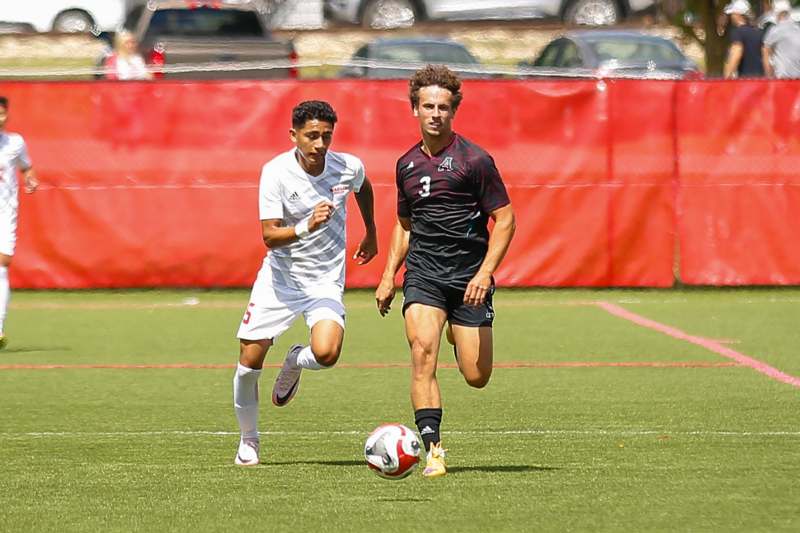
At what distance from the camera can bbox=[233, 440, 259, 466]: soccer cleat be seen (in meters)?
9.03

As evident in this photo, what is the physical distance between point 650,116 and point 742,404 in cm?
842

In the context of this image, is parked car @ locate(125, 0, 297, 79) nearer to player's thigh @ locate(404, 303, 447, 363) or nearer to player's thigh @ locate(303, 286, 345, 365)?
player's thigh @ locate(303, 286, 345, 365)

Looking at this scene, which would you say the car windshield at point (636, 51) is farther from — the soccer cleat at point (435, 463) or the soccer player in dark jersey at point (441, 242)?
the soccer cleat at point (435, 463)

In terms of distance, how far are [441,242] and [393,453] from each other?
142 cm

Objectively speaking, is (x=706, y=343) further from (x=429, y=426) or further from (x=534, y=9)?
(x=534, y=9)

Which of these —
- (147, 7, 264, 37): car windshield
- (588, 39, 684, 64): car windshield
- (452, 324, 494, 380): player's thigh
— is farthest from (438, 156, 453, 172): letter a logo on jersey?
(147, 7, 264, 37): car windshield

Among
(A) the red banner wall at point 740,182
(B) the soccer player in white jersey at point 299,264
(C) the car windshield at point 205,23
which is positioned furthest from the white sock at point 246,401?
(C) the car windshield at point 205,23

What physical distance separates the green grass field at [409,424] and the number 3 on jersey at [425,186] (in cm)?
142

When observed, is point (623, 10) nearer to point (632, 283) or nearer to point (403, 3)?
point (403, 3)

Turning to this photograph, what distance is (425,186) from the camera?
28.8 ft

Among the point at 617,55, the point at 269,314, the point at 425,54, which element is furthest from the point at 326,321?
the point at 425,54

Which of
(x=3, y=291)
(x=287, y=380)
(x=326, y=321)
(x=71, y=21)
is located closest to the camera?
(x=326, y=321)

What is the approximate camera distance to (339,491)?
8188mm

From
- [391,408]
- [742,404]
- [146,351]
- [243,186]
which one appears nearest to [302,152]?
[391,408]
